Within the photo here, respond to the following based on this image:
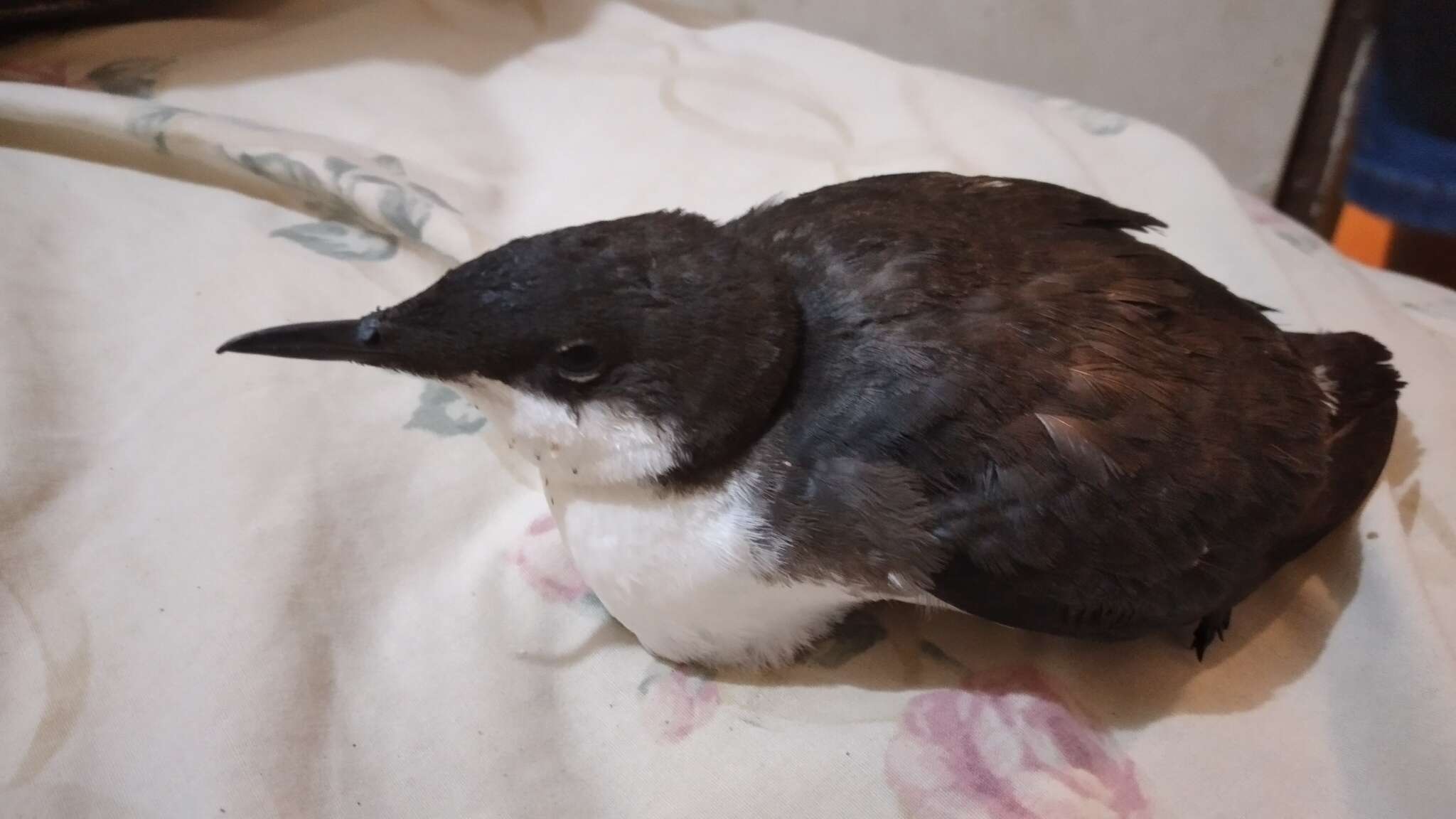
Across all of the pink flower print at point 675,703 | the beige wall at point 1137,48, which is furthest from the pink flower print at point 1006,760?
the beige wall at point 1137,48

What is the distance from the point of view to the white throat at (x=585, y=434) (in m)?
0.55

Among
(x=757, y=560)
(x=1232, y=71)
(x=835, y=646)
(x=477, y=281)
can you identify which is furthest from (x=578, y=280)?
(x=1232, y=71)

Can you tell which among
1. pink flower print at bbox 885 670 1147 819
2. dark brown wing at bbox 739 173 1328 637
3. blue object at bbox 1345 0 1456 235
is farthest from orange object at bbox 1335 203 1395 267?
pink flower print at bbox 885 670 1147 819

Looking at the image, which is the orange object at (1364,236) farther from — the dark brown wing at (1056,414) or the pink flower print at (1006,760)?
the pink flower print at (1006,760)

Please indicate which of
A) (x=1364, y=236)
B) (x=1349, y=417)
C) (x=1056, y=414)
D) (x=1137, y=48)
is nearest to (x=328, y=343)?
(x=1056, y=414)

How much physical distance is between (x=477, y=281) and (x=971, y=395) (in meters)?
0.28

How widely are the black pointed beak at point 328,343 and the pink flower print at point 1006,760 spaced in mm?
402

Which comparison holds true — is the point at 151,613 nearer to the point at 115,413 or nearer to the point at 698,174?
the point at 115,413

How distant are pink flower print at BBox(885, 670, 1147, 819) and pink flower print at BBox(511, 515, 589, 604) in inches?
10.0

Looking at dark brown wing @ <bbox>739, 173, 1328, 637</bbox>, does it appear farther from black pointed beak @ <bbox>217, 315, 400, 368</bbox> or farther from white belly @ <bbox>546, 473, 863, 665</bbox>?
black pointed beak @ <bbox>217, 315, 400, 368</bbox>

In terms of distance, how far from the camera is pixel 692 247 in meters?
0.56

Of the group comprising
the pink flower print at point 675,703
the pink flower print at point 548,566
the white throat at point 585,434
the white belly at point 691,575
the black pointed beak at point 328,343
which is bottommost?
the pink flower print at point 675,703

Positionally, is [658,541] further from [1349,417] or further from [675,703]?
[1349,417]

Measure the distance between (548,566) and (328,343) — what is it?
0.25 m
